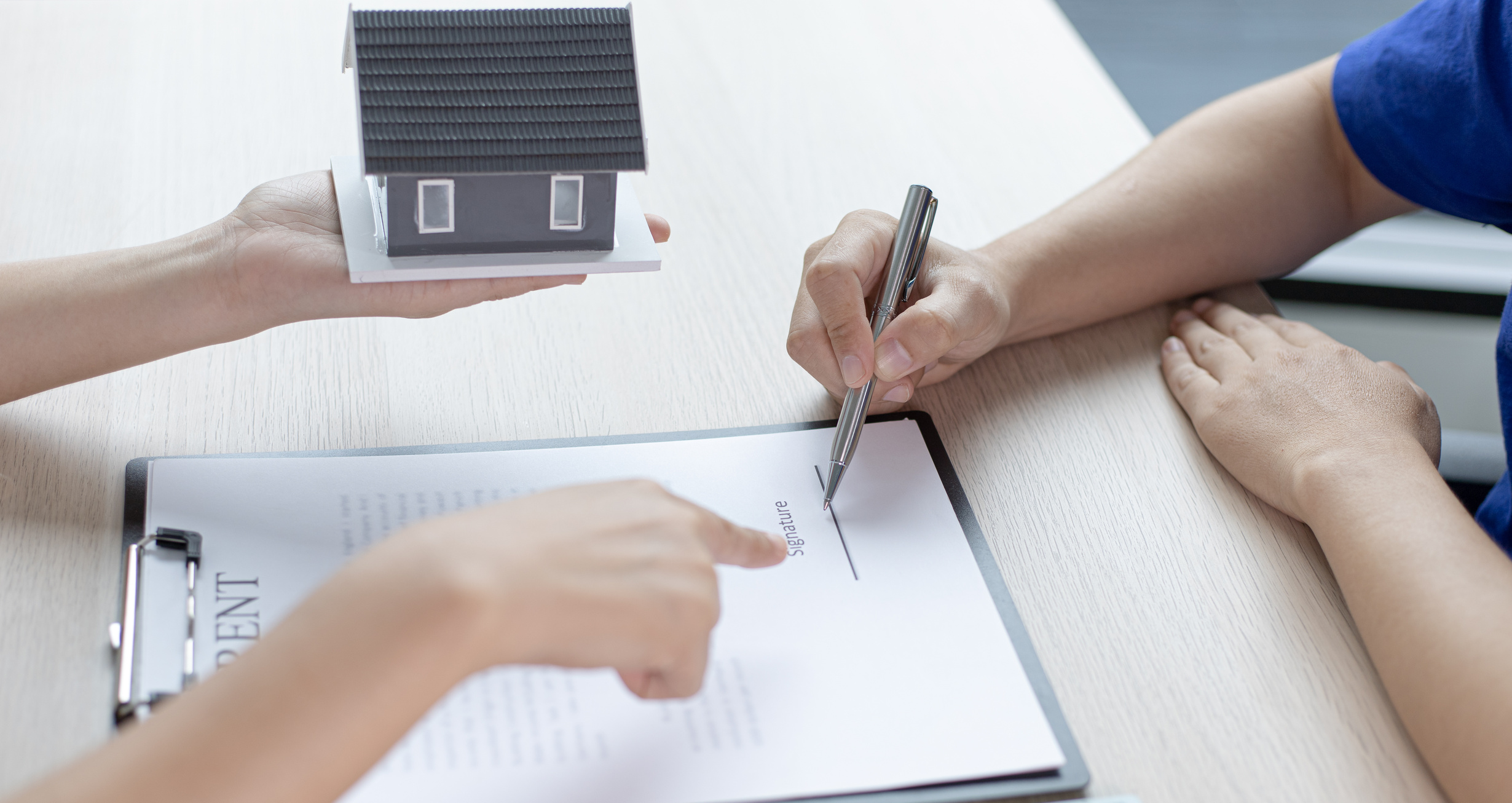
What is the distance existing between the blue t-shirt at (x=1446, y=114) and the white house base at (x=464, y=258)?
65 centimetres

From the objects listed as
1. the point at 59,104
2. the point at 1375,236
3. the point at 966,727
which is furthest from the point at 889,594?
the point at 1375,236

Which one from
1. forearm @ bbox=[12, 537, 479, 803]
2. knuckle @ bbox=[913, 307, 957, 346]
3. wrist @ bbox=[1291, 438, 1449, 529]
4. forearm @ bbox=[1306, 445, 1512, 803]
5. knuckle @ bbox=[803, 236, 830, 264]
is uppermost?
knuckle @ bbox=[803, 236, 830, 264]

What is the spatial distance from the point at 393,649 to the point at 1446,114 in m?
0.91

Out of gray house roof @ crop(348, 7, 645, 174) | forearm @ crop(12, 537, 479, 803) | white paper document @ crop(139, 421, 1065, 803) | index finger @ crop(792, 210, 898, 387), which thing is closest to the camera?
forearm @ crop(12, 537, 479, 803)

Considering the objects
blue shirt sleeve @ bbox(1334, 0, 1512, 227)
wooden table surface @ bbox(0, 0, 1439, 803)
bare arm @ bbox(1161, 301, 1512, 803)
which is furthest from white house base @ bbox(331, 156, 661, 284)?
blue shirt sleeve @ bbox(1334, 0, 1512, 227)

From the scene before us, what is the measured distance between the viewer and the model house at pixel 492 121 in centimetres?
67

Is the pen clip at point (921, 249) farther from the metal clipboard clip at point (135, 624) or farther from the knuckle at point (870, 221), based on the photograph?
A: the metal clipboard clip at point (135, 624)

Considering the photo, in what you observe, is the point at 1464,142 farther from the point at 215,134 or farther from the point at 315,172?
the point at 215,134

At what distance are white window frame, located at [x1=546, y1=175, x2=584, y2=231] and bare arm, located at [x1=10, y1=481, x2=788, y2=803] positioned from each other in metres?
0.24

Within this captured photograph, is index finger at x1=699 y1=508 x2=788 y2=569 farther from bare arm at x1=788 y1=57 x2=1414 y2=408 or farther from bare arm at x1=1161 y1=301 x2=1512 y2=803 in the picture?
bare arm at x1=1161 y1=301 x2=1512 y2=803

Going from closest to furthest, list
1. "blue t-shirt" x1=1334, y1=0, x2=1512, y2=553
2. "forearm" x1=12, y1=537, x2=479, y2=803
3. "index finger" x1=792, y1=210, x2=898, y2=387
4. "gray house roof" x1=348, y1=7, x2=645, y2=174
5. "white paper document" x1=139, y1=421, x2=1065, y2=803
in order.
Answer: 1. "forearm" x1=12, y1=537, x2=479, y2=803
2. "white paper document" x1=139, y1=421, x2=1065, y2=803
3. "gray house roof" x1=348, y1=7, x2=645, y2=174
4. "index finger" x1=792, y1=210, x2=898, y2=387
5. "blue t-shirt" x1=1334, y1=0, x2=1512, y2=553

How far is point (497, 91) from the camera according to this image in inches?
27.0

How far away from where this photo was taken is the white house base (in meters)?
0.71

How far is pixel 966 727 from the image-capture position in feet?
1.94
